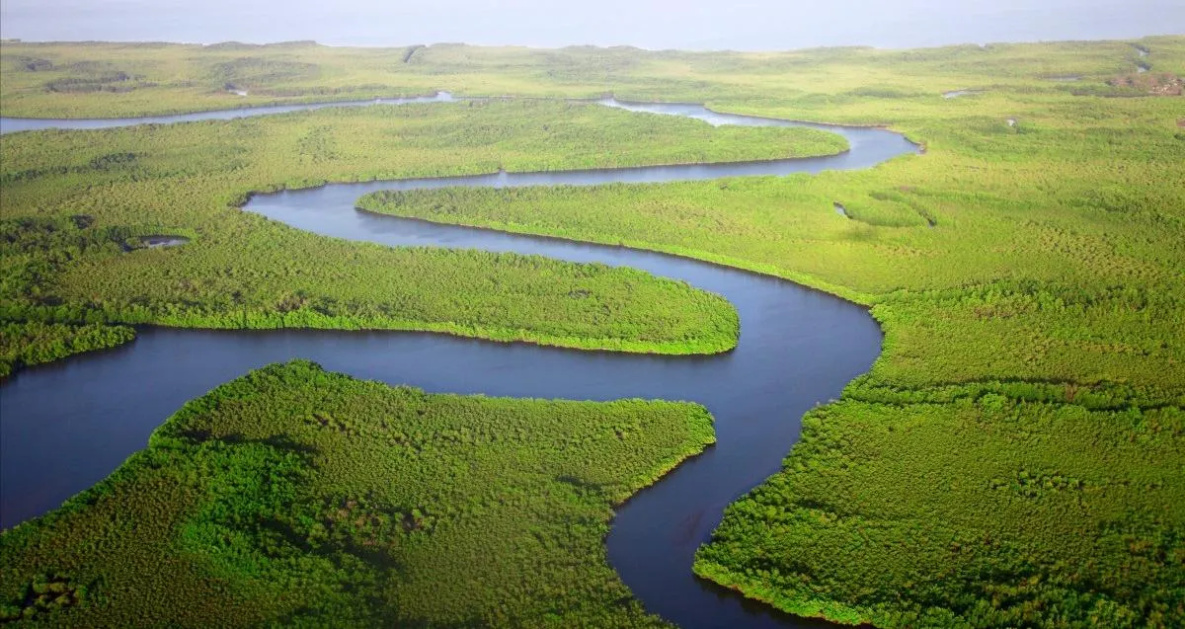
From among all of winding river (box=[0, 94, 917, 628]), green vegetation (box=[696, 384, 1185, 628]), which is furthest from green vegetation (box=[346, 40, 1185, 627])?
winding river (box=[0, 94, 917, 628])

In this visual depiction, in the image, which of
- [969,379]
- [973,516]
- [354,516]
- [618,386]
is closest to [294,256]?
[618,386]

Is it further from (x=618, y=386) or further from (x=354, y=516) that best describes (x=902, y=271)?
(x=354, y=516)

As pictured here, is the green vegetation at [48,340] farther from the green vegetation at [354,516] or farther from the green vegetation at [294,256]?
the green vegetation at [354,516]

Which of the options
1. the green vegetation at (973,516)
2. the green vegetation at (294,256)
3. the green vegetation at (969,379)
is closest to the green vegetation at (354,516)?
the green vegetation at (973,516)

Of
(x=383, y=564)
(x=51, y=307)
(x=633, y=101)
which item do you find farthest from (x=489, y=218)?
(x=633, y=101)

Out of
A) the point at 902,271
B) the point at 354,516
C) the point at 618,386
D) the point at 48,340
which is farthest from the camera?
the point at 902,271

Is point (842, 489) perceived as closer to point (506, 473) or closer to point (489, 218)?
point (506, 473)

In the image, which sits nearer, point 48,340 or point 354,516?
point 354,516
